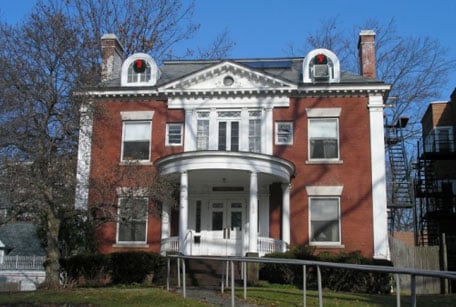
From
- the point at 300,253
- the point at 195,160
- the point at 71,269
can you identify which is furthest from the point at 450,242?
the point at 71,269

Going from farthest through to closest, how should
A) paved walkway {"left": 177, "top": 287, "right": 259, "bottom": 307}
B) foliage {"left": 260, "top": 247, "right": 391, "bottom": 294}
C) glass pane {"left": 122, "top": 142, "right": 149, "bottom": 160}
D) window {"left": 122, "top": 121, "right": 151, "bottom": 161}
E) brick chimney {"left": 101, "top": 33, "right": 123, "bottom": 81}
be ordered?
brick chimney {"left": 101, "top": 33, "right": 123, "bottom": 81} → window {"left": 122, "top": 121, "right": 151, "bottom": 161} → glass pane {"left": 122, "top": 142, "right": 149, "bottom": 160} → foliage {"left": 260, "top": 247, "right": 391, "bottom": 294} → paved walkway {"left": 177, "top": 287, "right": 259, "bottom": 307}

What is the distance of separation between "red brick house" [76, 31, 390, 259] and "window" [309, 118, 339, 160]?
0.13 ft

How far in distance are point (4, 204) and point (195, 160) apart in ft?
21.5

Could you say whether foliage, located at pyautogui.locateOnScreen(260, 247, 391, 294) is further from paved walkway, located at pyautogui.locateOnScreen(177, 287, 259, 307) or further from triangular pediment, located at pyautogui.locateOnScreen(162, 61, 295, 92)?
triangular pediment, located at pyautogui.locateOnScreen(162, 61, 295, 92)

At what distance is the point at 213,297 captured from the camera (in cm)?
1337

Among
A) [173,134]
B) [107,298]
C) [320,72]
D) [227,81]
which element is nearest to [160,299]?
[107,298]

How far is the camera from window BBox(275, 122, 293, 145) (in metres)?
A: 23.3

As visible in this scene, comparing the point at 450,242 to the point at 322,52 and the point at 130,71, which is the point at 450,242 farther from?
the point at 130,71

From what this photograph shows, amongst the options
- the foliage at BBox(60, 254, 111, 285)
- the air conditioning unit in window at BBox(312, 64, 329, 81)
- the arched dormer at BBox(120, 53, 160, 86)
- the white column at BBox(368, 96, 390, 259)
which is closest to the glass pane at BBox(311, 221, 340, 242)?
the white column at BBox(368, 96, 390, 259)

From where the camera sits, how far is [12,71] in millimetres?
16484

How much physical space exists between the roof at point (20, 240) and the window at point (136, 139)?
40.0 ft

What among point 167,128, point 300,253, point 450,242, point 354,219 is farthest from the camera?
point 450,242

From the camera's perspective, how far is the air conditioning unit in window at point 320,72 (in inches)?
938

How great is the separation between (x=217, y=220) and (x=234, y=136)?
335 cm
